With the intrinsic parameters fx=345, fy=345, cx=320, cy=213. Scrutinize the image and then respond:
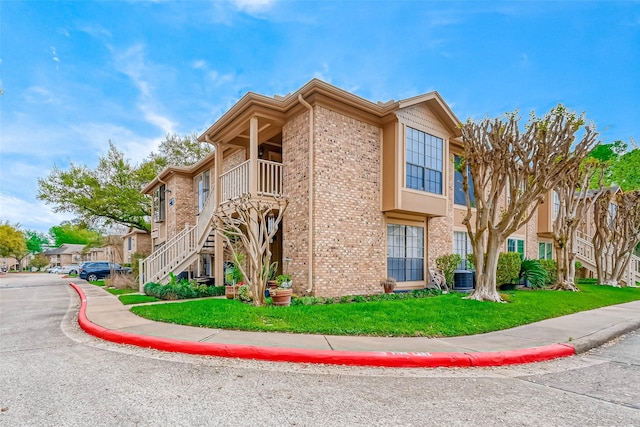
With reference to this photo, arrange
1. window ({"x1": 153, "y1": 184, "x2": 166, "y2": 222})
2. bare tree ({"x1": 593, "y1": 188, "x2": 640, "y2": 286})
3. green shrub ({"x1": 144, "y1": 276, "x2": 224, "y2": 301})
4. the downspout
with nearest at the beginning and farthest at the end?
the downspout < green shrub ({"x1": 144, "y1": 276, "x2": 224, "y2": 301}) < bare tree ({"x1": 593, "y1": 188, "x2": 640, "y2": 286}) < window ({"x1": 153, "y1": 184, "x2": 166, "y2": 222})

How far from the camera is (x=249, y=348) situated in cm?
525

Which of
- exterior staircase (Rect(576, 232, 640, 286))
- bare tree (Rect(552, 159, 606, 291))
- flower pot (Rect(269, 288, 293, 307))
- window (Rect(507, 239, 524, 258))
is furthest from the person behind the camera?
exterior staircase (Rect(576, 232, 640, 286))

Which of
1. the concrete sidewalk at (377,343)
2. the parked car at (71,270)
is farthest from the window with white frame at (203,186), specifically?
the parked car at (71,270)

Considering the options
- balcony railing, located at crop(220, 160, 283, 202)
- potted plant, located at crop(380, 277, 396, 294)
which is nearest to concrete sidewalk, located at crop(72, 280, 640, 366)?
potted plant, located at crop(380, 277, 396, 294)

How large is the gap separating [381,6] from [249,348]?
1239cm

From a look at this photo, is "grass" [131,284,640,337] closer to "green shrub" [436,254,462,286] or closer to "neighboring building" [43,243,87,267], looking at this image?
"green shrub" [436,254,462,286]

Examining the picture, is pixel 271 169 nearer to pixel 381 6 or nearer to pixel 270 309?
pixel 270 309

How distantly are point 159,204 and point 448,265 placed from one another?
17188 millimetres

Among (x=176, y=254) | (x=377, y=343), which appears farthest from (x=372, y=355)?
(x=176, y=254)

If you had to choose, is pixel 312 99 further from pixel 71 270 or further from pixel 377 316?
pixel 71 270

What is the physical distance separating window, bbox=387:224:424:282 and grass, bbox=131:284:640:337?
2735 mm

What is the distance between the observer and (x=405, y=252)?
42.0 feet

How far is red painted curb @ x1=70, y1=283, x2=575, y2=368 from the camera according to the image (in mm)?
4934

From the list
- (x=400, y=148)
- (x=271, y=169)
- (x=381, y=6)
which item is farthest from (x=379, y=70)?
(x=271, y=169)
